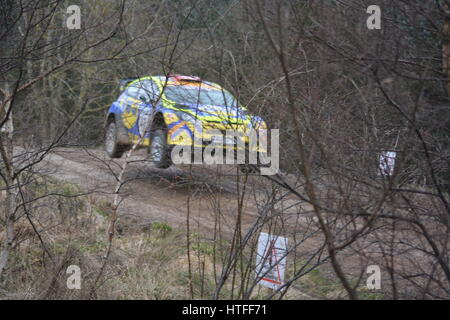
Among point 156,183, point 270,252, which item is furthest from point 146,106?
point 270,252

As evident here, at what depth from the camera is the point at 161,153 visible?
5.25 meters

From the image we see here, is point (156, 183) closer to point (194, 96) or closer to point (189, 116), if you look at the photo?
point (189, 116)

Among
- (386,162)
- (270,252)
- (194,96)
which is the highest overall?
(194,96)

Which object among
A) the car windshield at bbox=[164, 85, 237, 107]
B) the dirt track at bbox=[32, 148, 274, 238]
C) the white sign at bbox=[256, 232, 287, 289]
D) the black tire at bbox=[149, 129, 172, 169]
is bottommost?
the white sign at bbox=[256, 232, 287, 289]

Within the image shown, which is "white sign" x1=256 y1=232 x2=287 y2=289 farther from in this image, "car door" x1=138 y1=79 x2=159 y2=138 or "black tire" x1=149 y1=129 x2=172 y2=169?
"car door" x1=138 y1=79 x2=159 y2=138

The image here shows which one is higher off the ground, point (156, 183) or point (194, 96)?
point (194, 96)

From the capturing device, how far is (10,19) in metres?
4.30

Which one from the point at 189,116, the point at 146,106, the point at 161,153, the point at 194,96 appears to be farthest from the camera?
the point at 146,106

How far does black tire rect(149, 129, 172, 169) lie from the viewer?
509cm

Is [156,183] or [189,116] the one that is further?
[156,183]

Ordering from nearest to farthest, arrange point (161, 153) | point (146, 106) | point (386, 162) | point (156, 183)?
point (386, 162) → point (161, 153) → point (146, 106) → point (156, 183)

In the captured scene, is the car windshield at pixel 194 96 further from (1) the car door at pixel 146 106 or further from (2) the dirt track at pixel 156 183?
(2) the dirt track at pixel 156 183

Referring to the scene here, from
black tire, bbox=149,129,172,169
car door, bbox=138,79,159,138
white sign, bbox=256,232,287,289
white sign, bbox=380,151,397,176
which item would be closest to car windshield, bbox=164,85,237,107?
car door, bbox=138,79,159,138

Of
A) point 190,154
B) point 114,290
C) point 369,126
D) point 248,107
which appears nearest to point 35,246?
point 114,290
